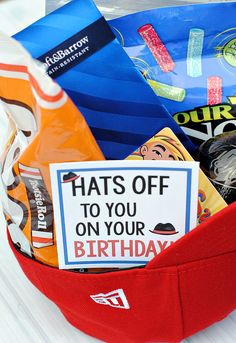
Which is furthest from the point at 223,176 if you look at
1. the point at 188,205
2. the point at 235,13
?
the point at 235,13

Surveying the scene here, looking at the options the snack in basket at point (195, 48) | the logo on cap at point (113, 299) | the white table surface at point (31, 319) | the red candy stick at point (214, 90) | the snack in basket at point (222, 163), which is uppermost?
the snack in basket at point (195, 48)

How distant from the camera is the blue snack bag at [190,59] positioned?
2.01 ft

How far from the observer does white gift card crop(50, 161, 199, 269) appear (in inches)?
18.2

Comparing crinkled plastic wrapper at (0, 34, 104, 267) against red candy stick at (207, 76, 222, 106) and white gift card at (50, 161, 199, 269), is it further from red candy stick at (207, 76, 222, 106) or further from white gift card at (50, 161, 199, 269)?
red candy stick at (207, 76, 222, 106)

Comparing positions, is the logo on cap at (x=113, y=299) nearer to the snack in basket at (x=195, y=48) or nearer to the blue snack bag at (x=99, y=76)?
the blue snack bag at (x=99, y=76)

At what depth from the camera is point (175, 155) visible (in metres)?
0.54

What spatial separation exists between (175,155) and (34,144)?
0.47 ft

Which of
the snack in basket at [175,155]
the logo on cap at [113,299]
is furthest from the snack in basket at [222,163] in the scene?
the logo on cap at [113,299]

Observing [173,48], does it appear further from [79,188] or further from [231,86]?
[79,188]

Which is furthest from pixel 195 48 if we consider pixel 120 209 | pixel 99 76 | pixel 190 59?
pixel 120 209

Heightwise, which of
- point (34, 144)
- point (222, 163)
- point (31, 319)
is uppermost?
point (34, 144)

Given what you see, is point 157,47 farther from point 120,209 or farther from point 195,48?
point 120,209

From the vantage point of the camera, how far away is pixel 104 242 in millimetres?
492

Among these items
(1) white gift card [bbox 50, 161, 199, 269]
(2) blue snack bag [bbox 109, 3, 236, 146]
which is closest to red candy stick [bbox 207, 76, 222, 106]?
(2) blue snack bag [bbox 109, 3, 236, 146]
